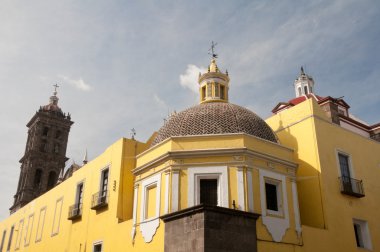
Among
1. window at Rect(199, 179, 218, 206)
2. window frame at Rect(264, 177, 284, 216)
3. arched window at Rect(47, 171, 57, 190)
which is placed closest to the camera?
window at Rect(199, 179, 218, 206)

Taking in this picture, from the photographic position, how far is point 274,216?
15297mm

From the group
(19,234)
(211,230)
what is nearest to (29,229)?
(19,234)

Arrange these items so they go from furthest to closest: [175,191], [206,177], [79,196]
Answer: [79,196] → [206,177] → [175,191]

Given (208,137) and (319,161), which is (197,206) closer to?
(208,137)

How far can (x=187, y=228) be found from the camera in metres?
13.9

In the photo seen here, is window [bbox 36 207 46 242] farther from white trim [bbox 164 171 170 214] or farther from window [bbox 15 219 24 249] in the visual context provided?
white trim [bbox 164 171 170 214]

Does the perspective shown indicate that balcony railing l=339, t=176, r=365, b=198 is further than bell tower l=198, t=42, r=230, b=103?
No

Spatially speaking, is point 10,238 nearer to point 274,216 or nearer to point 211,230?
point 211,230

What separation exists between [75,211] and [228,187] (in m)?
10.2

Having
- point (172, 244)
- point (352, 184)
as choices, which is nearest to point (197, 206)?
point (172, 244)

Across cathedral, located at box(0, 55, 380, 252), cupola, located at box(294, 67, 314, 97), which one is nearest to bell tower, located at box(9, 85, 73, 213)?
cathedral, located at box(0, 55, 380, 252)

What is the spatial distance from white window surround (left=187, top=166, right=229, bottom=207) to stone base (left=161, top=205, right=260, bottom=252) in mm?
804

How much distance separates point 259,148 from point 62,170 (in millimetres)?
41147

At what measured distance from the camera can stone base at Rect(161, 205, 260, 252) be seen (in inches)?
527
